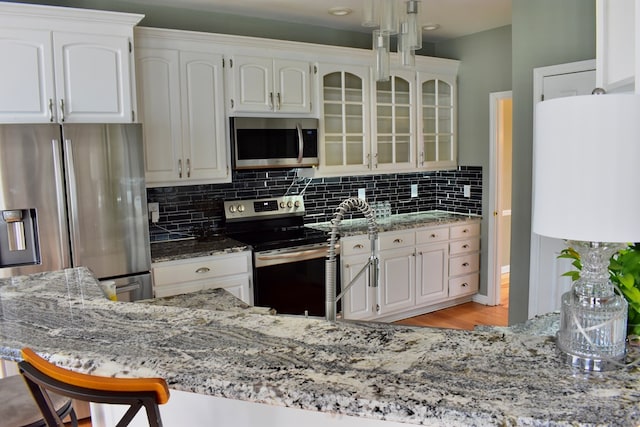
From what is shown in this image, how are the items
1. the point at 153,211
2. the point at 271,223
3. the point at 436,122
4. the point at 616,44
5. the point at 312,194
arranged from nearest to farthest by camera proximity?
the point at 616,44
the point at 153,211
the point at 271,223
the point at 312,194
the point at 436,122

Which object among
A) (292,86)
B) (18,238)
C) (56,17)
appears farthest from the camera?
(292,86)

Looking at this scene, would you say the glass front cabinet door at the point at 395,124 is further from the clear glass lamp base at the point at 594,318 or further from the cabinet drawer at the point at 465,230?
the clear glass lamp base at the point at 594,318

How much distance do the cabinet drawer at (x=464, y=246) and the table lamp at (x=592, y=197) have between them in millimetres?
3864

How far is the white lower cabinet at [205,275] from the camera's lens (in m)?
3.38

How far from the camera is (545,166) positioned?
3.45 feet

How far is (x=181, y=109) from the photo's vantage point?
3.63 meters

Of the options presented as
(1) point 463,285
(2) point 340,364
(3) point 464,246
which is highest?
(2) point 340,364

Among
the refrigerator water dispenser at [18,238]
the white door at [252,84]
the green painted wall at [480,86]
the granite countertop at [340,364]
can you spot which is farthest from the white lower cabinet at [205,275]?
the green painted wall at [480,86]

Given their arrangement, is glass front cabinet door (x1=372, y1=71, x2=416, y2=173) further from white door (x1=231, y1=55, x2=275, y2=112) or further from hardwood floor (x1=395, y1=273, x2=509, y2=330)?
hardwood floor (x1=395, y1=273, x2=509, y2=330)

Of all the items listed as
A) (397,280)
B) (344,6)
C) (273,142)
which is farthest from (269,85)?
(397,280)

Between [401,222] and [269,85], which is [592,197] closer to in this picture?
[269,85]

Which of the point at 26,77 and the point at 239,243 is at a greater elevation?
the point at 26,77

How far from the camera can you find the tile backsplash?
3.99 meters

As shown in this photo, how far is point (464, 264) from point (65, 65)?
3.89 m
